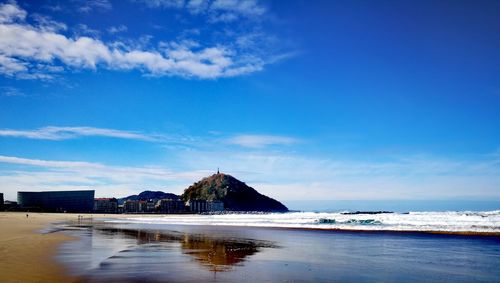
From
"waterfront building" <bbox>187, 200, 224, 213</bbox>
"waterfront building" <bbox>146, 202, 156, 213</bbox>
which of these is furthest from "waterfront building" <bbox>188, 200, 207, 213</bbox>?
"waterfront building" <bbox>146, 202, 156, 213</bbox>

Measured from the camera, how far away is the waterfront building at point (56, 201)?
410 feet

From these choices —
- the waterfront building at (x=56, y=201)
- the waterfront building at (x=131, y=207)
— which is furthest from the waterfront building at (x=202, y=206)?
the waterfront building at (x=56, y=201)

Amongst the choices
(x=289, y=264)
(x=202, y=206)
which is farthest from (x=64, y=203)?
(x=289, y=264)

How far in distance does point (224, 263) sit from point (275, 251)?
491cm

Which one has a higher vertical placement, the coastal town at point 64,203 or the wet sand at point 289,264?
the coastal town at point 64,203

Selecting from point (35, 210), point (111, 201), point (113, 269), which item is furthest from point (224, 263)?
point (111, 201)

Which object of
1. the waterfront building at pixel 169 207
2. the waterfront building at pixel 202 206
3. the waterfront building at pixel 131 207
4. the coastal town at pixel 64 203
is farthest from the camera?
the waterfront building at pixel 202 206

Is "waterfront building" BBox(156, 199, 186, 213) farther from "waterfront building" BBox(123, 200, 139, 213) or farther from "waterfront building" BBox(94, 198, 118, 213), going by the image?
"waterfront building" BBox(94, 198, 118, 213)

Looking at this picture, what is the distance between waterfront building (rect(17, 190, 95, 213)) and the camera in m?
125

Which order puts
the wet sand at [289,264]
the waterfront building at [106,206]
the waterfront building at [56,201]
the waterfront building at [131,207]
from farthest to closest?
1. the waterfront building at [131,207]
2. the waterfront building at [106,206]
3. the waterfront building at [56,201]
4. the wet sand at [289,264]

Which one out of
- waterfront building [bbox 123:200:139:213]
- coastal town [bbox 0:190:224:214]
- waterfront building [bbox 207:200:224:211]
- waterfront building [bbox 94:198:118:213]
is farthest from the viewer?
waterfront building [bbox 207:200:224:211]

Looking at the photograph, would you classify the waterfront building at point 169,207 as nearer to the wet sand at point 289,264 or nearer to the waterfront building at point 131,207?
the waterfront building at point 131,207

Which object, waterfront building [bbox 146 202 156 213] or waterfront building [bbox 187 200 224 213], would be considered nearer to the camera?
waterfront building [bbox 146 202 156 213]

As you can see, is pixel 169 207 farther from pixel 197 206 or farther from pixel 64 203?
pixel 64 203
